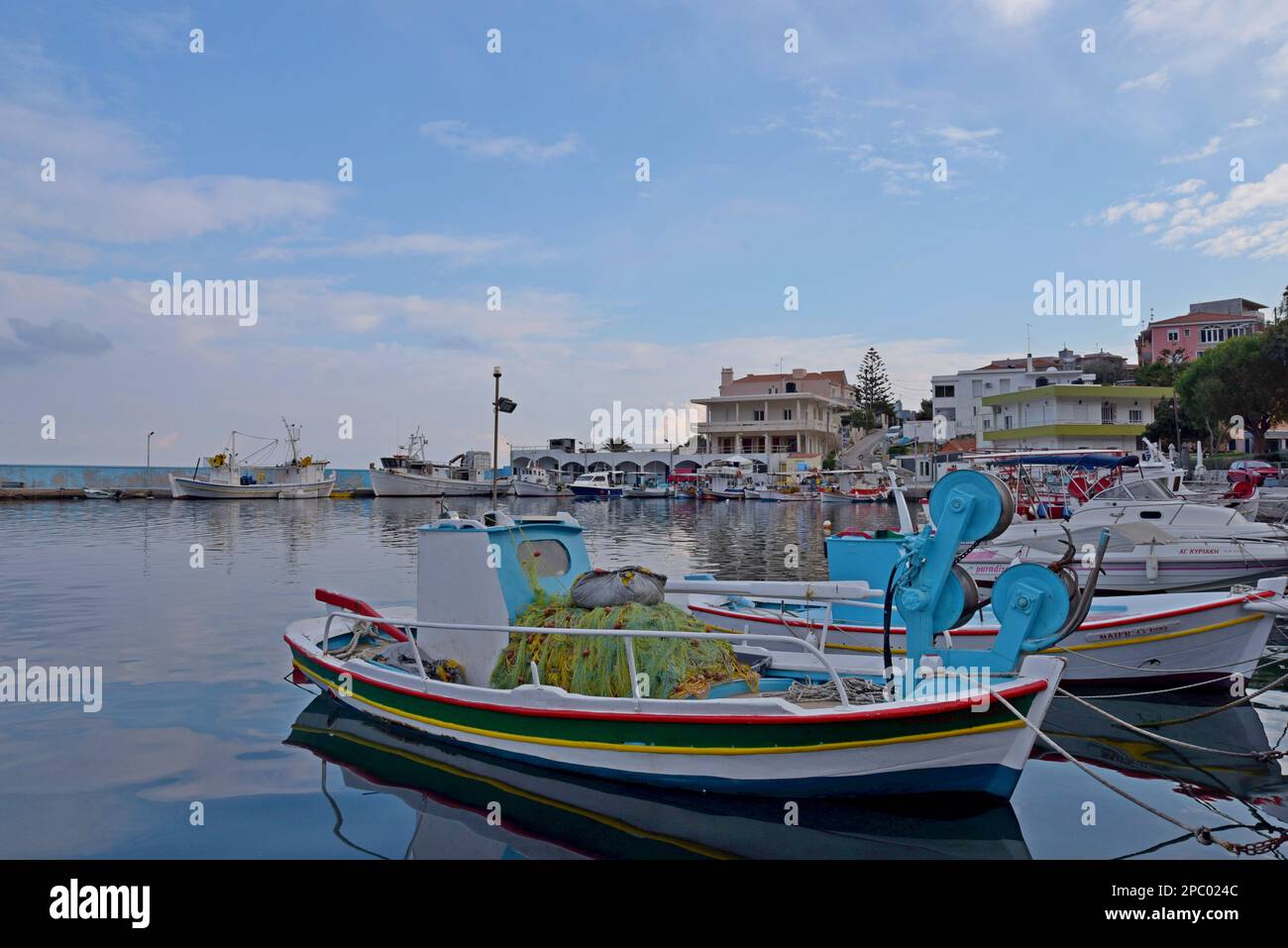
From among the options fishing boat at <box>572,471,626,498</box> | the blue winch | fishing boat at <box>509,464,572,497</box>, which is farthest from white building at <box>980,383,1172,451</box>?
the blue winch

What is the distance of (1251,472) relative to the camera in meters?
43.2

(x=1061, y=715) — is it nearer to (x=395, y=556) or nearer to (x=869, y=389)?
(x=395, y=556)

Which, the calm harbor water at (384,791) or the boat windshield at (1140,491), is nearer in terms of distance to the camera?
the calm harbor water at (384,791)

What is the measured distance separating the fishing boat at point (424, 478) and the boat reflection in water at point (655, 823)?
7581 cm

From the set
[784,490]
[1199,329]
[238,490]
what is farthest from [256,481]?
[1199,329]

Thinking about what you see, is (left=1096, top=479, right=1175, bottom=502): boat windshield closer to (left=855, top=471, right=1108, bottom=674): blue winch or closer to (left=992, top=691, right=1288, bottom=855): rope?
(left=855, top=471, right=1108, bottom=674): blue winch

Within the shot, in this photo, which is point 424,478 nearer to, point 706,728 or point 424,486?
point 424,486

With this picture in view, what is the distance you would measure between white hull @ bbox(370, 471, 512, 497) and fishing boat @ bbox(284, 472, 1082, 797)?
240 ft

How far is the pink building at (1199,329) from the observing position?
258 feet

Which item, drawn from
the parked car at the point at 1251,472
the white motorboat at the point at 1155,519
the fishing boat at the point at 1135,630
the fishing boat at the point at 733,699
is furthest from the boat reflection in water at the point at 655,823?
the parked car at the point at 1251,472

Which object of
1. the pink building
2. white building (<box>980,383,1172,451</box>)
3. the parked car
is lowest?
the parked car

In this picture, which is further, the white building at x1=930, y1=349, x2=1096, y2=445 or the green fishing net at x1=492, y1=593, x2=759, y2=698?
the white building at x1=930, y1=349, x2=1096, y2=445

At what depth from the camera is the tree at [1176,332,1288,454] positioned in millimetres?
53797

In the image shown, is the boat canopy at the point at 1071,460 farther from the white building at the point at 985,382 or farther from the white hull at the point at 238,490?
the white hull at the point at 238,490
